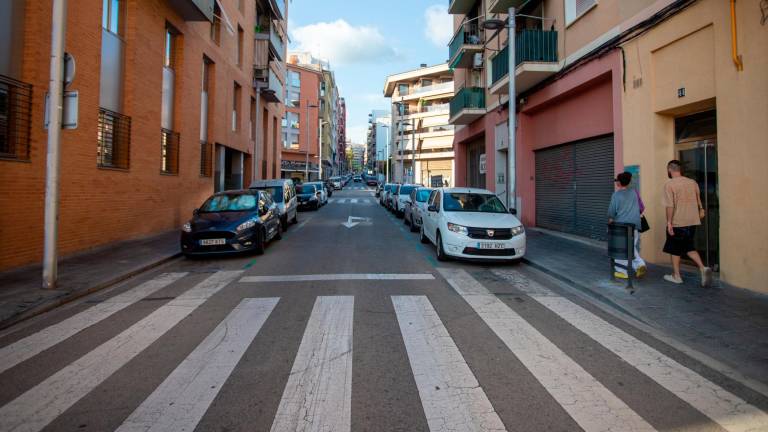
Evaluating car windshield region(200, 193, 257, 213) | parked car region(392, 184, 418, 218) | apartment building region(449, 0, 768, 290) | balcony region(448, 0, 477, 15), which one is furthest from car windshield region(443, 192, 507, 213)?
balcony region(448, 0, 477, 15)

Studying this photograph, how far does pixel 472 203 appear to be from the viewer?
10281mm

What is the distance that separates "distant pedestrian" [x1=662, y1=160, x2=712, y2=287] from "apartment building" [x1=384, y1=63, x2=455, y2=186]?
151 feet

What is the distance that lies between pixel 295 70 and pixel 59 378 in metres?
61.2

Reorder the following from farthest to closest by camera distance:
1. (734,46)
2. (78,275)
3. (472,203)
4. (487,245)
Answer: (472,203)
(487,245)
(78,275)
(734,46)

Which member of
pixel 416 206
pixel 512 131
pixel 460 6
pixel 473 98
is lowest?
pixel 416 206

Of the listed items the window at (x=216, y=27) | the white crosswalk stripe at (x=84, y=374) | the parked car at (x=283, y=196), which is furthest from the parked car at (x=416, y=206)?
the window at (x=216, y=27)

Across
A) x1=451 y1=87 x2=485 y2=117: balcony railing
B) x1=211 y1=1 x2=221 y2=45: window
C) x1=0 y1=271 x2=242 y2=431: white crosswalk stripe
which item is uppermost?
x1=211 y1=1 x2=221 y2=45: window

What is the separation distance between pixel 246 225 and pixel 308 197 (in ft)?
49.3

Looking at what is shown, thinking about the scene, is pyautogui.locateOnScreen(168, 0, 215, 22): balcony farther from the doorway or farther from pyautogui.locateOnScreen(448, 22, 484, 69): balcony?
the doorway

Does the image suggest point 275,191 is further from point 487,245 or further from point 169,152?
point 487,245

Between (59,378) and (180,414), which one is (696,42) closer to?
(180,414)

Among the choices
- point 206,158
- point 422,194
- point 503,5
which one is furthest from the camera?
point 206,158

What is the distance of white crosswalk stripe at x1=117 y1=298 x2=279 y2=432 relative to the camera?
9.68 ft

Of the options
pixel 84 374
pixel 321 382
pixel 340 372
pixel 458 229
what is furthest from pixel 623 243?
pixel 84 374
